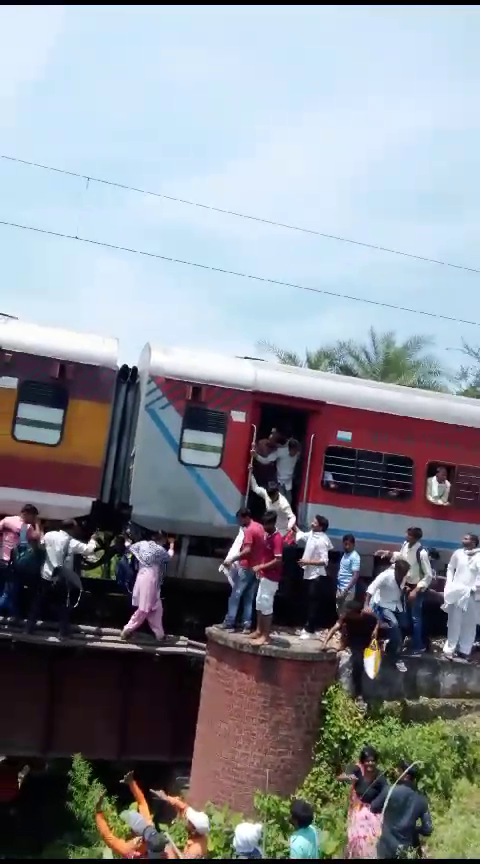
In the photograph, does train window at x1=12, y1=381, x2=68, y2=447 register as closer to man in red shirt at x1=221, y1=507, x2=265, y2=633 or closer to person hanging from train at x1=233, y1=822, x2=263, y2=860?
man in red shirt at x1=221, y1=507, x2=265, y2=633

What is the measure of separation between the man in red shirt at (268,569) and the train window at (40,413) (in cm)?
319

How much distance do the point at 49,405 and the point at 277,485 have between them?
3155mm

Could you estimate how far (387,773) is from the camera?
9266 millimetres

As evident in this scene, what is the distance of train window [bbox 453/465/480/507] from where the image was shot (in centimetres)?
1280

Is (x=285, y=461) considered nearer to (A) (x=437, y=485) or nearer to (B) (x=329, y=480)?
(B) (x=329, y=480)

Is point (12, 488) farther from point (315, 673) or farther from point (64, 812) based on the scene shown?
point (64, 812)

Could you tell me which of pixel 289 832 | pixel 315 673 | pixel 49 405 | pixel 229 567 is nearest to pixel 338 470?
pixel 229 567

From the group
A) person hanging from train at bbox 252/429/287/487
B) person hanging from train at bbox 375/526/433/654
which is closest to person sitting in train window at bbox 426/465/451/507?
person hanging from train at bbox 375/526/433/654

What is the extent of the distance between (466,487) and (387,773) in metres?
4.93

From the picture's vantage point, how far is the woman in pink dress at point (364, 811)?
756 centimetres

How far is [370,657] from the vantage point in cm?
976

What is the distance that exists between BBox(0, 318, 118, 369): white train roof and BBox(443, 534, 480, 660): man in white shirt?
200 inches

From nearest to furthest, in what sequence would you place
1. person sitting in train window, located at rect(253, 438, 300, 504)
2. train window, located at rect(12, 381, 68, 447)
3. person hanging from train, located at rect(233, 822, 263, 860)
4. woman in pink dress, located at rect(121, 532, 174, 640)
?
person hanging from train, located at rect(233, 822, 263, 860) → woman in pink dress, located at rect(121, 532, 174, 640) → train window, located at rect(12, 381, 68, 447) → person sitting in train window, located at rect(253, 438, 300, 504)

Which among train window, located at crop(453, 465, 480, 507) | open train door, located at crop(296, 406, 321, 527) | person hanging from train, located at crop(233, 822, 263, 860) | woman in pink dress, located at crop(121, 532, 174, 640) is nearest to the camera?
person hanging from train, located at crop(233, 822, 263, 860)
